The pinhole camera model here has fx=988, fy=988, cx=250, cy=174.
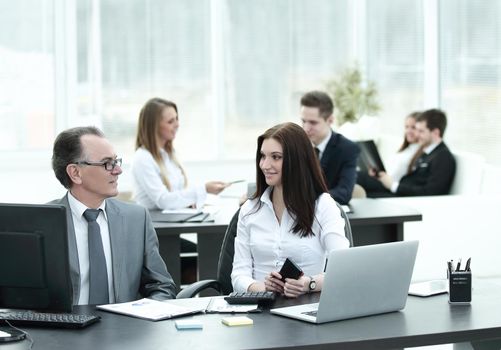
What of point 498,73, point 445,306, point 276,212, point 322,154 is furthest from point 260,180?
point 498,73

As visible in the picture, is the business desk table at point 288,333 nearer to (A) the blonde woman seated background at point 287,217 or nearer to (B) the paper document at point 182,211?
(A) the blonde woman seated background at point 287,217

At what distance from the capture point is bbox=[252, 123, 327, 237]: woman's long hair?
4.19 m

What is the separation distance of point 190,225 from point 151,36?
4.50 m

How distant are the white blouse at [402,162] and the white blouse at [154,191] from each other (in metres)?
2.93

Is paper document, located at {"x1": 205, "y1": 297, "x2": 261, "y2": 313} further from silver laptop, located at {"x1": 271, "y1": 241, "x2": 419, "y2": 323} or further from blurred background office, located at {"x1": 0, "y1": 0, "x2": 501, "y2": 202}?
blurred background office, located at {"x1": 0, "y1": 0, "x2": 501, "y2": 202}

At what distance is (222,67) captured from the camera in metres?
9.95

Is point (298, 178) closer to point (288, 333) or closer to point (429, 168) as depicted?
point (288, 333)

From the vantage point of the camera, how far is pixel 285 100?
10.1 metres

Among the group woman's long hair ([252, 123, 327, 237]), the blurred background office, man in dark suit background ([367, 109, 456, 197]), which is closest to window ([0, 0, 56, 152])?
the blurred background office

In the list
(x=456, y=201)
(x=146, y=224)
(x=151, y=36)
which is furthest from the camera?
(x=151, y=36)

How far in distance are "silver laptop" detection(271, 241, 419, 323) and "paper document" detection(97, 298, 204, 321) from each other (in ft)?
1.12

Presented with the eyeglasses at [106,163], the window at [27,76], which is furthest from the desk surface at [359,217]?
the window at [27,76]

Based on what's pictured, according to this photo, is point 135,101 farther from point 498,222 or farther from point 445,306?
point 445,306

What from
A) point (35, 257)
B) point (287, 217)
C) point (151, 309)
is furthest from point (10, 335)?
point (287, 217)
